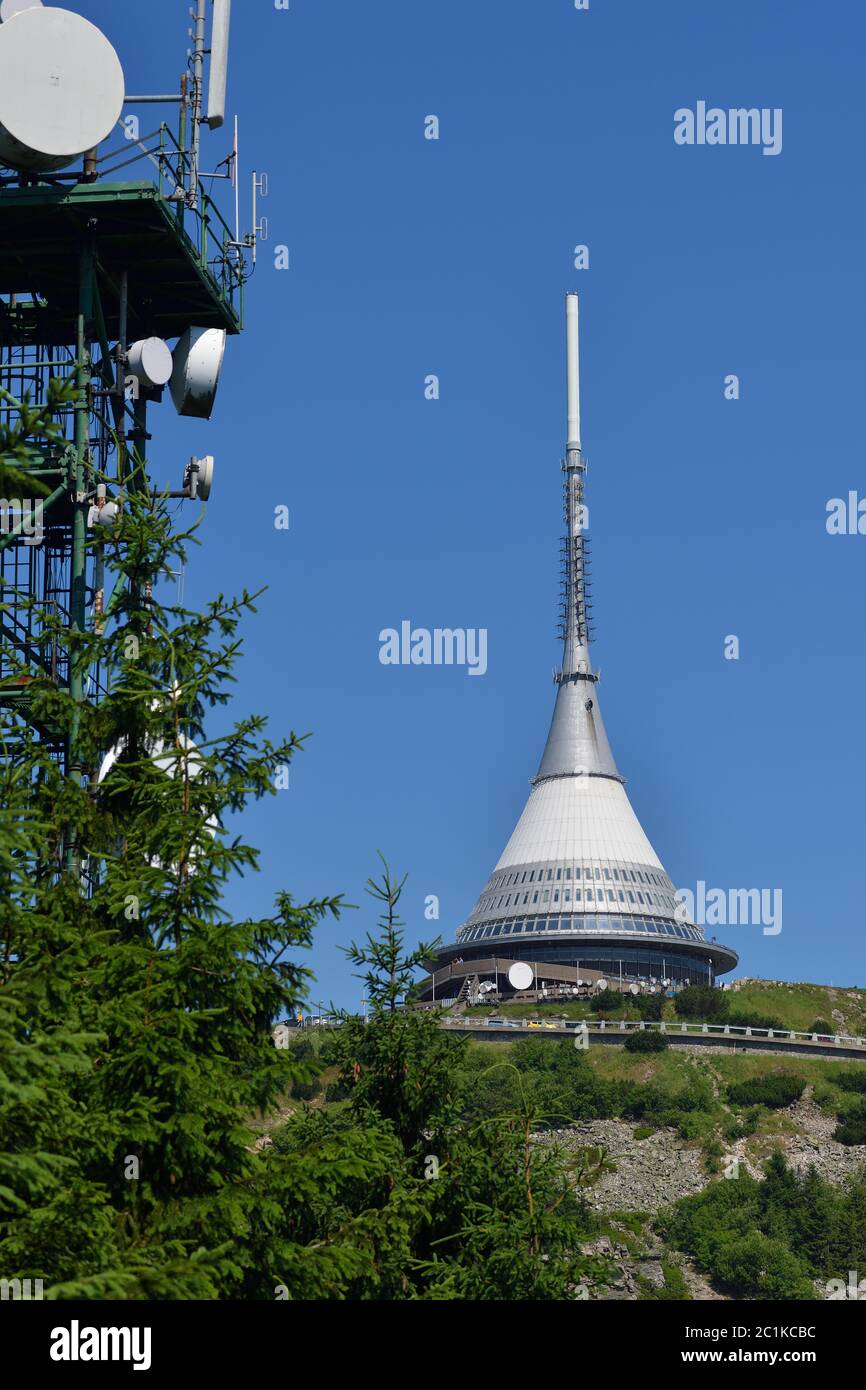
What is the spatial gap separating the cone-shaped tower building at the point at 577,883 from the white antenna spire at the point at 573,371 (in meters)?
0.41

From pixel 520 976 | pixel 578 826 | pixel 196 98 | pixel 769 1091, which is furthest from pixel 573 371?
pixel 196 98

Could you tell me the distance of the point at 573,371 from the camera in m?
174

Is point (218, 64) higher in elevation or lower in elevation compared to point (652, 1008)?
higher

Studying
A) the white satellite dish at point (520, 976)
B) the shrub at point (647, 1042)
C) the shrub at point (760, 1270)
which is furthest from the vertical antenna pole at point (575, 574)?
the shrub at point (760, 1270)

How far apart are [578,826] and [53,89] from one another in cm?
11840

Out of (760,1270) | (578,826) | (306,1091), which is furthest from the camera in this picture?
(578,826)

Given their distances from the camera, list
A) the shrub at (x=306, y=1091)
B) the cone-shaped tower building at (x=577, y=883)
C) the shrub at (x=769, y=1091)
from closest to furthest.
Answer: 1. the shrub at (x=306, y=1091)
2. the shrub at (x=769, y=1091)
3. the cone-shaped tower building at (x=577, y=883)

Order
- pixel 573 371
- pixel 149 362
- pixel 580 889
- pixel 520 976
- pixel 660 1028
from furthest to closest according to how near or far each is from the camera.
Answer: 1. pixel 573 371
2. pixel 580 889
3. pixel 520 976
4. pixel 660 1028
5. pixel 149 362

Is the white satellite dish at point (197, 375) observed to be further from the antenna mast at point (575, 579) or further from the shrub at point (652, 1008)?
the antenna mast at point (575, 579)

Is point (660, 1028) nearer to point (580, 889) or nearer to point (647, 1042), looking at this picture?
point (647, 1042)

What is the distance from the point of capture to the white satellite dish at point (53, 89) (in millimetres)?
31469

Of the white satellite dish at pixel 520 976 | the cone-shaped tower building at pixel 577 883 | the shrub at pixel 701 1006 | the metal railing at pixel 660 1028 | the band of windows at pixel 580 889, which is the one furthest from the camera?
the band of windows at pixel 580 889

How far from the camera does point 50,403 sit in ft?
42.2
